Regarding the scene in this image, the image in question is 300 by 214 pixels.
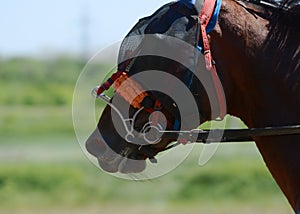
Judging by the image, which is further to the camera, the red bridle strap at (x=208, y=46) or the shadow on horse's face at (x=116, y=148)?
the shadow on horse's face at (x=116, y=148)

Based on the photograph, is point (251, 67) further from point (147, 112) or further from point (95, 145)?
point (95, 145)

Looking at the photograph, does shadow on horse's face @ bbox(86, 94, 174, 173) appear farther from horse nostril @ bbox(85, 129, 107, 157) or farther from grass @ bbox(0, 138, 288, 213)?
grass @ bbox(0, 138, 288, 213)

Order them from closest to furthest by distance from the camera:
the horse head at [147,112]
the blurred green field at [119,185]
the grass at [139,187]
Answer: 1. the horse head at [147,112]
2. the blurred green field at [119,185]
3. the grass at [139,187]

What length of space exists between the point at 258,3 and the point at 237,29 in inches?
8.4

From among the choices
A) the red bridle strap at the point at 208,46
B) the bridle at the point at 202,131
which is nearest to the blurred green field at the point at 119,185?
the bridle at the point at 202,131

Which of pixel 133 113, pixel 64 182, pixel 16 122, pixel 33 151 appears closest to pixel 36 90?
pixel 16 122

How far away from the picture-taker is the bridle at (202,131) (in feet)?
12.4

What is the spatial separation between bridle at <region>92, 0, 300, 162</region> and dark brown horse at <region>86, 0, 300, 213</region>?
6cm

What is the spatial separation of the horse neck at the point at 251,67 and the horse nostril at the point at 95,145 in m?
0.68

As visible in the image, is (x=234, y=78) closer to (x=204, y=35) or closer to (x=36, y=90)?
(x=204, y=35)

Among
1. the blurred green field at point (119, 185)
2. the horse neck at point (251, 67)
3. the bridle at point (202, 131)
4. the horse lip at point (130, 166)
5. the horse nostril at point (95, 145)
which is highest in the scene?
the horse neck at point (251, 67)

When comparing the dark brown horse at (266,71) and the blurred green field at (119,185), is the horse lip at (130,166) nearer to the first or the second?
the dark brown horse at (266,71)

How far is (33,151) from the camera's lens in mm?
16938

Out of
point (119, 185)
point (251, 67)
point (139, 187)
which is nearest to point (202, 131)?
point (251, 67)
